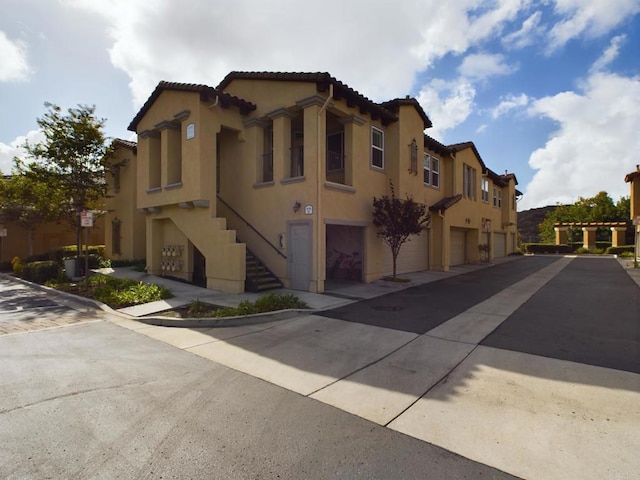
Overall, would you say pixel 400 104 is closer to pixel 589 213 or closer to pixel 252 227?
pixel 252 227

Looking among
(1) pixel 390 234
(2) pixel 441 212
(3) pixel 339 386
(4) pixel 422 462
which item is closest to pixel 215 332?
(3) pixel 339 386

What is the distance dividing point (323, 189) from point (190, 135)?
204 inches

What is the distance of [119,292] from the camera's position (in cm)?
983

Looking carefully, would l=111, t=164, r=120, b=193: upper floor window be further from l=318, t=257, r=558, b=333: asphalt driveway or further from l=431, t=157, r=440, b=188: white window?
l=431, t=157, r=440, b=188: white window

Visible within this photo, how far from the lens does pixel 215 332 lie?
671 centimetres

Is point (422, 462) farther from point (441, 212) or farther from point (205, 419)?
point (441, 212)

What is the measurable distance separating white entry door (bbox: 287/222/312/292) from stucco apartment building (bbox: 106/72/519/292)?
3 cm

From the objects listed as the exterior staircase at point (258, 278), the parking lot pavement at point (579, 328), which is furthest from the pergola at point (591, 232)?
the exterior staircase at point (258, 278)

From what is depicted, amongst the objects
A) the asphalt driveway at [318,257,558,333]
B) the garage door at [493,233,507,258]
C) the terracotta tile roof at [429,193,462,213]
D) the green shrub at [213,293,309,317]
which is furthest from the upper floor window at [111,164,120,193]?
the garage door at [493,233,507,258]

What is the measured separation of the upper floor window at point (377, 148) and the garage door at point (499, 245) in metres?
18.1

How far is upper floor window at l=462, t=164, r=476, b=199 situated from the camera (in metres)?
20.1

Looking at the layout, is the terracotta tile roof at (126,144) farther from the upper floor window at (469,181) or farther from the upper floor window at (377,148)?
the upper floor window at (469,181)

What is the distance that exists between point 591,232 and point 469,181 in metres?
24.3

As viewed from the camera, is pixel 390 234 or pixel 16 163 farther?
pixel 16 163
